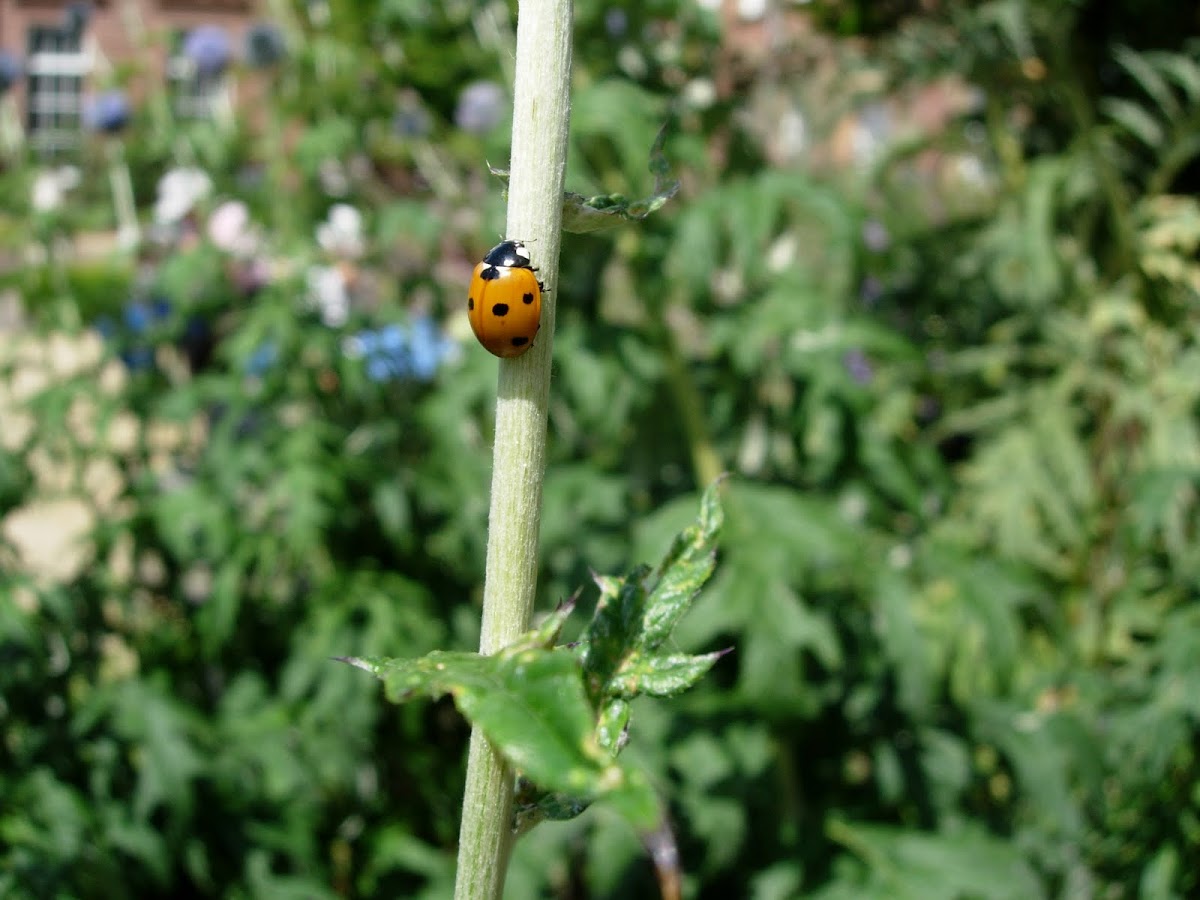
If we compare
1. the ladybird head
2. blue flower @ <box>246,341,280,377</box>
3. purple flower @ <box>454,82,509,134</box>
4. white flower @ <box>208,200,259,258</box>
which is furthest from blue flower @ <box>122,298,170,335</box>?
the ladybird head

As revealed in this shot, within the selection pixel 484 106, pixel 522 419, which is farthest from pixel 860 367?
pixel 522 419

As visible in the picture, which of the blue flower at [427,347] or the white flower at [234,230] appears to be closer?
the white flower at [234,230]

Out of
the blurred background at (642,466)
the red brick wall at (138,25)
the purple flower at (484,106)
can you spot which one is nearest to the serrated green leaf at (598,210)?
the blurred background at (642,466)

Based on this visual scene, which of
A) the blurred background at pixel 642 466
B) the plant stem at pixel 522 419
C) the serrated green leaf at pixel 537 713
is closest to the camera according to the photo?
the serrated green leaf at pixel 537 713

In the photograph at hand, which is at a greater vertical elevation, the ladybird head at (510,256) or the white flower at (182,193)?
the white flower at (182,193)

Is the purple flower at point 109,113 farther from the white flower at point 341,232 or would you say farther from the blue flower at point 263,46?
the white flower at point 341,232

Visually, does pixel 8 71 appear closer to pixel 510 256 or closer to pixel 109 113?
pixel 109 113

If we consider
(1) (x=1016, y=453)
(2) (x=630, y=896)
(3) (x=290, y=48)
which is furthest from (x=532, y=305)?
(3) (x=290, y=48)

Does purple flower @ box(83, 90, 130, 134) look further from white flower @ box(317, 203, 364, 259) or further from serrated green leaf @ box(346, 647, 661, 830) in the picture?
serrated green leaf @ box(346, 647, 661, 830)
